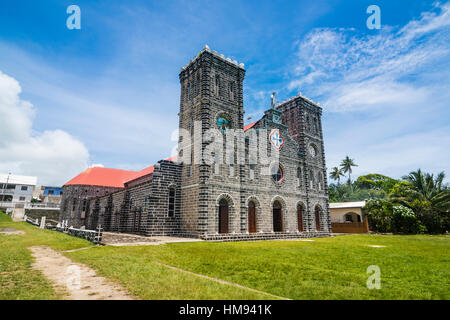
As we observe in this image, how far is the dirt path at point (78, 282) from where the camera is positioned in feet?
15.9

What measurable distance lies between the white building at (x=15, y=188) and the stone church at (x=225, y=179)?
48447mm

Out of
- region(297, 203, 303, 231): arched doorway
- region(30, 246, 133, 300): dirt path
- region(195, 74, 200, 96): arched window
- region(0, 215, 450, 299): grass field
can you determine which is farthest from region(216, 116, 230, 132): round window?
region(30, 246, 133, 300): dirt path

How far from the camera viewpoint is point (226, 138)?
66.9ft

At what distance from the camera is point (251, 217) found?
20969 mm

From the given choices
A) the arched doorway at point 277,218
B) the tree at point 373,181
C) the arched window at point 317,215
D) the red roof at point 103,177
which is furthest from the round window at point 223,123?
the tree at point 373,181

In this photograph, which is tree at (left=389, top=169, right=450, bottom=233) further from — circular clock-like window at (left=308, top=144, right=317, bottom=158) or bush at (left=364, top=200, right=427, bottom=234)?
circular clock-like window at (left=308, top=144, right=317, bottom=158)

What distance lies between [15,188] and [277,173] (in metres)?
66.6

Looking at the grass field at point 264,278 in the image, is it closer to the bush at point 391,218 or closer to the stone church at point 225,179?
the stone church at point 225,179

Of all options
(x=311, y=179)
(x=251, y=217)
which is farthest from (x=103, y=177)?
(x=311, y=179)

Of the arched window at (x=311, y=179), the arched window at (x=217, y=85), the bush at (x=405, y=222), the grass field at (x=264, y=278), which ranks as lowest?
the grass field at (x=264, y=278)

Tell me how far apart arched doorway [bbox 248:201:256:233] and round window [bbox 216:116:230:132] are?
21.5 ft
